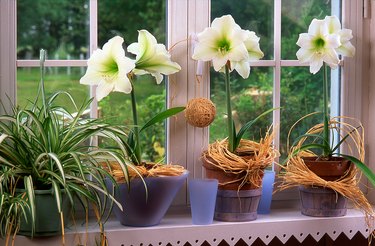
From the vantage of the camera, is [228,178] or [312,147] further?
[312,147]

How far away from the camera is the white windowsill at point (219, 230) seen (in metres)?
2.22

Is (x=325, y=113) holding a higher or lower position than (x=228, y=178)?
higher

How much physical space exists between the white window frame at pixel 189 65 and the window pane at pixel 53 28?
0.04 metres

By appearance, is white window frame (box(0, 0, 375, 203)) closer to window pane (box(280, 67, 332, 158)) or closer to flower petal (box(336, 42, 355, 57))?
window pane (box(280, 67, 332, 158))

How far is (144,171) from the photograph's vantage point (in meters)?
2.23

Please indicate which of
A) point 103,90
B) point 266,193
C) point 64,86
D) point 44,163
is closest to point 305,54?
point 266,193

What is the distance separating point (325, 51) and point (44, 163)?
40.1 inches

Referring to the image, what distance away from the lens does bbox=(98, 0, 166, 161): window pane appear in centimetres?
248

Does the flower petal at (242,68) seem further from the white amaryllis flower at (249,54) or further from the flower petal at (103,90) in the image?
the flower petal at (103,90)

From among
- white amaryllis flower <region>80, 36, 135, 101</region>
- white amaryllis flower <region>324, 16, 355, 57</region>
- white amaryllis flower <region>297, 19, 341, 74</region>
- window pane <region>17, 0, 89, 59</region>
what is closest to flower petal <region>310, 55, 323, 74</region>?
white amaryllis flower <region>297, 19, 341, 74</region>

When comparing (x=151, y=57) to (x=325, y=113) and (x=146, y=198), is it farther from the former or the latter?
(x=325, y=113)

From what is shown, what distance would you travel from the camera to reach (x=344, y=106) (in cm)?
272

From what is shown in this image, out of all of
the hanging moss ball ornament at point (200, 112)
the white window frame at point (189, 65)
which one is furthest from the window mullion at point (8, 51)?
the hanging moss ball ornament at point (200, 112)

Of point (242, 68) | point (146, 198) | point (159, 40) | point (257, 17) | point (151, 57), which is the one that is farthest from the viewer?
point (257, 17)
